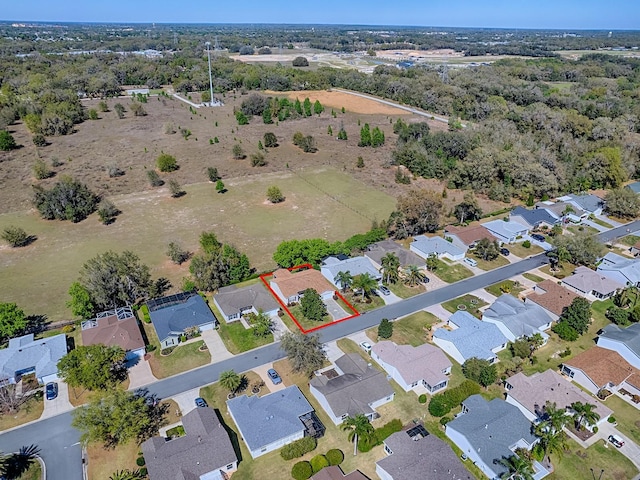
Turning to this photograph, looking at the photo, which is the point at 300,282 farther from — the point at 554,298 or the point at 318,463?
the point at 554,298

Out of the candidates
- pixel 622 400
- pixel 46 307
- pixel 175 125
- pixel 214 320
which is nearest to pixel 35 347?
pixel 46 307

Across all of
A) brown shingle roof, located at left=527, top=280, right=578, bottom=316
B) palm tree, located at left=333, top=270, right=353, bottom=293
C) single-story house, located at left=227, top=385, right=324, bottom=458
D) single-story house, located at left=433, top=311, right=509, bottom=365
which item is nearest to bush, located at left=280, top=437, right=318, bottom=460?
single-story house, located at left=227, top=385, right=324, bottom=458

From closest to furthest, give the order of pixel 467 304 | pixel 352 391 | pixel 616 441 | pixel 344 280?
pixel 616 441, pixel 352 391, pixel 467 304, pixel 344 280

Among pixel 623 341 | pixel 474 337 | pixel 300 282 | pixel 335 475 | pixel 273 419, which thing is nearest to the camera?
pixel 335 475

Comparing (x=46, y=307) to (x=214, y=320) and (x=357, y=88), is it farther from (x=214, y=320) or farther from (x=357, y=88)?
(x=357, y=88)

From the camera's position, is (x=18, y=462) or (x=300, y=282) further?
(x=300, y=282)

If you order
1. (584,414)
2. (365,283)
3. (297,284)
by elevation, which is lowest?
(297,284)

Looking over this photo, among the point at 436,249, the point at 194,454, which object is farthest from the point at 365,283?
the point at 194,454
